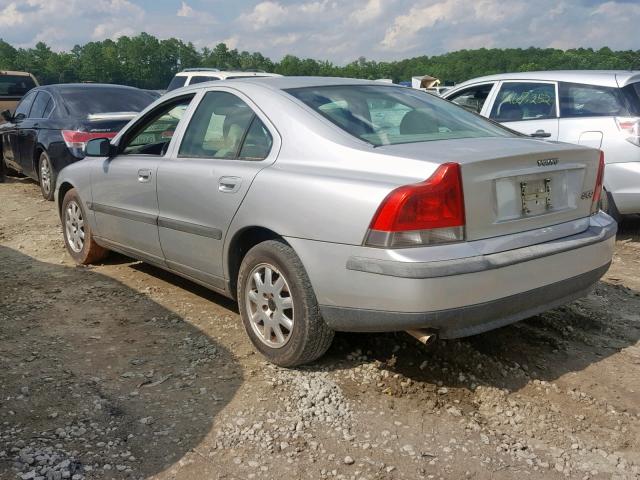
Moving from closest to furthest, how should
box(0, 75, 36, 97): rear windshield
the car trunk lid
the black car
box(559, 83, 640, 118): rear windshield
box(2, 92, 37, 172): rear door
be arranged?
the car trunk lid
box(559, 83, 640, 118): rear windshield
the black car
box(2, 92, 37, 172): rear door
box(0, 75, 36, 97): rear windshield

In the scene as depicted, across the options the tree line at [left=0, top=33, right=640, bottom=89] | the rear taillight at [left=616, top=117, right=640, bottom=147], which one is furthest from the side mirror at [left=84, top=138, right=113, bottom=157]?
the tree line at [left=0, top=33, right=640, bottom=89]

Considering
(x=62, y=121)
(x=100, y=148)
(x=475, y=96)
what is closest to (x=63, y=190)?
(x=100, y=148)

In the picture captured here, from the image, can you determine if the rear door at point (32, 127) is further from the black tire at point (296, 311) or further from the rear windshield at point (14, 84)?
the black tire at point (296, 311)

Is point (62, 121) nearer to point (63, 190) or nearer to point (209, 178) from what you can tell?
point (63, 190)

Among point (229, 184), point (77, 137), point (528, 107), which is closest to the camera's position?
point (229, 184)

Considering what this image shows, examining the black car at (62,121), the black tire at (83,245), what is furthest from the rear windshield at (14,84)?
the black tire at (83,245)

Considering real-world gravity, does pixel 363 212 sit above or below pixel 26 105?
below

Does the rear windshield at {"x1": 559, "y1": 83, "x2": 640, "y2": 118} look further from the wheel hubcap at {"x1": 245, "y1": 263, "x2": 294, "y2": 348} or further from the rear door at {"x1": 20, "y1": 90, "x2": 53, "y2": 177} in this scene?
the rear door at {"x1": 20, "y1": 90, "x2": 53, "y2": 177}

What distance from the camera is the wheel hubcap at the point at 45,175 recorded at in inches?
358

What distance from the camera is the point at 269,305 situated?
3660mm

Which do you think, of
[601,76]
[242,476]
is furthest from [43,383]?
[601,76]

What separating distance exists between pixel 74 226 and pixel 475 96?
16.1 ft

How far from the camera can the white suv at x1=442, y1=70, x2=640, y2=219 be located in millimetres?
6402

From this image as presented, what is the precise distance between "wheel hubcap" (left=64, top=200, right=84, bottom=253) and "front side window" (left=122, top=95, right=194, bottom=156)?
1.01 metres
